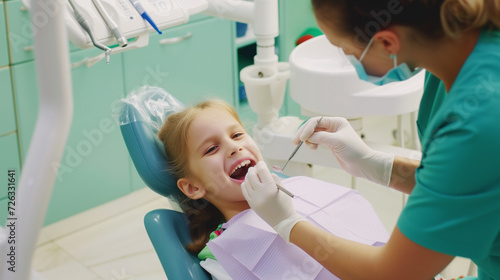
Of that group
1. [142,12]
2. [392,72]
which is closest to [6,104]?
[142,12]

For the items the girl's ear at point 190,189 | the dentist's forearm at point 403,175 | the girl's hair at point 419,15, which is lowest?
the girl's ear at point 190,189

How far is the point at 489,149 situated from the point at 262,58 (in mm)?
1187

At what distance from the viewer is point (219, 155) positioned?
1.55m

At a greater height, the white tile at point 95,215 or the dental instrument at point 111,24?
the dental instrument at point 111,24

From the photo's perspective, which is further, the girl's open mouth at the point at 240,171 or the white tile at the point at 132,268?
the white tile at the point at 132,268

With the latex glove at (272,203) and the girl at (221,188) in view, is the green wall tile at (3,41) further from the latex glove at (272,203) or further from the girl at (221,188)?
the latex glove at (272,203)

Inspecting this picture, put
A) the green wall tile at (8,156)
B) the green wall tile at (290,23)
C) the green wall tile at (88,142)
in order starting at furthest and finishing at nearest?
the green wall tile at (290,23), the green wall tile at (88,142), the green wall tile at (8,156)

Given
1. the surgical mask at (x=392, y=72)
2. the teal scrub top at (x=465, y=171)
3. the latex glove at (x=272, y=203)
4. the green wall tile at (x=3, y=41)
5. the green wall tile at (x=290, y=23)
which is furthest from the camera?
the green wall tile at (x=290, y=23)

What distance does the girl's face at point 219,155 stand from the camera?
1.53 meters

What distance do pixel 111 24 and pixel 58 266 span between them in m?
1.31

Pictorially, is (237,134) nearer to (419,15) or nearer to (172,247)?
(172,247)

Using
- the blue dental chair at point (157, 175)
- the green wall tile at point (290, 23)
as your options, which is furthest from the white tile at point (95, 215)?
the blue dental chair at point (157, 175)

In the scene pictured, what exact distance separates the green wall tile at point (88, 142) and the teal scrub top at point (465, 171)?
1765mm

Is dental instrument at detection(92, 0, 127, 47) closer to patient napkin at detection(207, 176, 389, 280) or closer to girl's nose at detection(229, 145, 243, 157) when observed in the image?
girl's nose at detection(229, 145, 243, 157)
